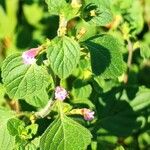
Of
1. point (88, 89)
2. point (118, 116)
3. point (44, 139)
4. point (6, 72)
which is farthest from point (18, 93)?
point (118, 116)

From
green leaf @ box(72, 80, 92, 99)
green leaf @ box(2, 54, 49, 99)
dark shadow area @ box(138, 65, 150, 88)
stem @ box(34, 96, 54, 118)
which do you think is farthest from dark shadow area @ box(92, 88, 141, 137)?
green leaf @ box(2, 54, 49, 99)

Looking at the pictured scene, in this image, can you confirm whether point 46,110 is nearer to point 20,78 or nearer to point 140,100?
point 20,78

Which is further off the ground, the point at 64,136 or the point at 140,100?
the point at 64,136

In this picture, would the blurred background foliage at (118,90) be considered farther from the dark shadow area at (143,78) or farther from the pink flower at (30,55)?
the pink flower at (30,55)

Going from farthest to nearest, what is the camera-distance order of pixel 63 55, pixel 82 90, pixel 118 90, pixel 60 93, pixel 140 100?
pixel 140 100, pixel 118 90, pixel 82 90, pixel 60 93, pixel 63 55

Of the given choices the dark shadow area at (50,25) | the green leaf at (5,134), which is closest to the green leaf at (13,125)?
the green leaf at (5,134)

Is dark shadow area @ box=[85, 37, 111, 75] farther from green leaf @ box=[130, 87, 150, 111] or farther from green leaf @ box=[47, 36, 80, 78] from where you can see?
green leaf @ box=[130, 87, 150, 111]

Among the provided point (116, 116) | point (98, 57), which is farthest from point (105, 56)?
point (116, 116)
